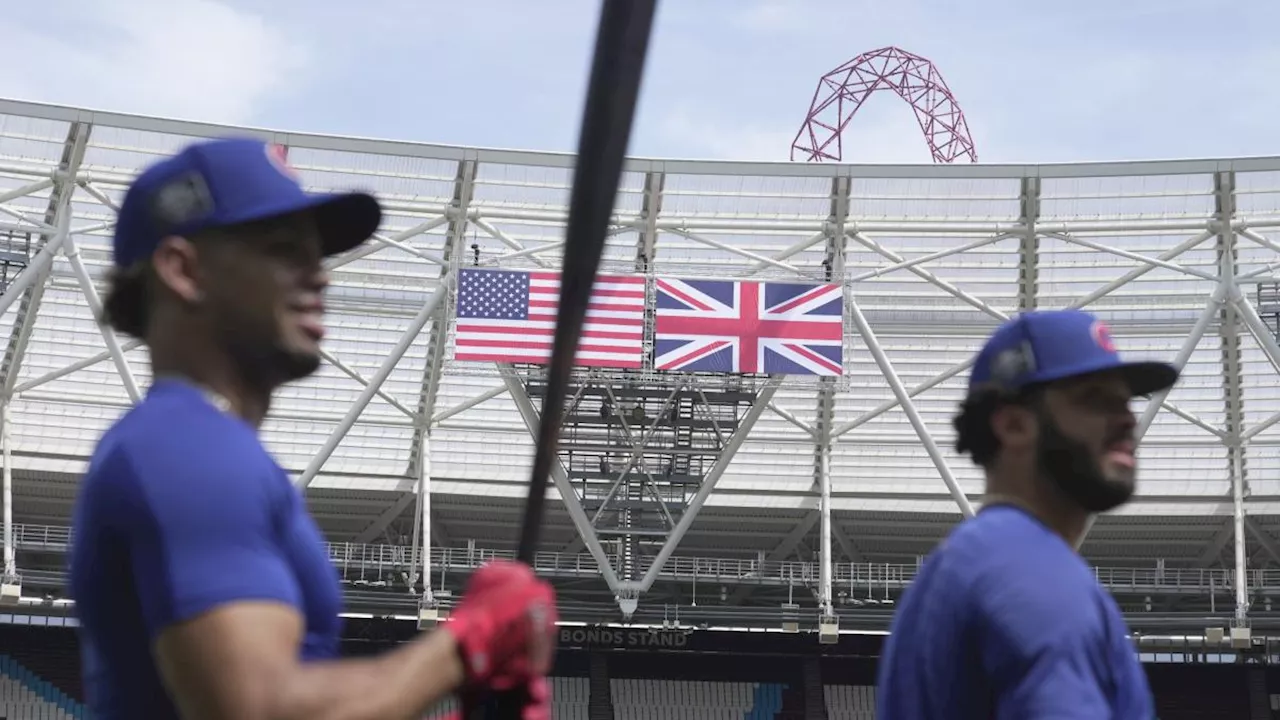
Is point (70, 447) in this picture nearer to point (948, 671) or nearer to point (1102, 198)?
point (1102, 198)

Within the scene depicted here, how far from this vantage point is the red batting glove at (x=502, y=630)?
88.7 inches

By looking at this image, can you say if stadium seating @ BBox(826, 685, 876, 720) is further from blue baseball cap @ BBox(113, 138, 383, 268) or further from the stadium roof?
blue baseball cap @ BBox(113, 138, 383, 268)

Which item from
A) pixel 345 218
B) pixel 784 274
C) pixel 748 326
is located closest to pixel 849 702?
pixel 784 274

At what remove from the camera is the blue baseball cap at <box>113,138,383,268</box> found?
243cm

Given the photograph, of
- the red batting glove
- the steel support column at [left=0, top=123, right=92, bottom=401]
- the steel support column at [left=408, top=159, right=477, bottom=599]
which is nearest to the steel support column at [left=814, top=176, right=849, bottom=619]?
the steel support column at [left=408, top=159, right=477, bottom=599]

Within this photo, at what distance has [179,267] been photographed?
243cm

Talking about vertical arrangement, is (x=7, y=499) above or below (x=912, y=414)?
below

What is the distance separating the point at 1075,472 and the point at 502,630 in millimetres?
1582

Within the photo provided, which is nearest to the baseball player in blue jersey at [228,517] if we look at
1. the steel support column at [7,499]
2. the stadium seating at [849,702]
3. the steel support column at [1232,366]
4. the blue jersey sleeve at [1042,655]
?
the blue jersey sleeve at [1042,655]

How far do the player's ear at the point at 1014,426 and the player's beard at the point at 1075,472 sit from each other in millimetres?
25

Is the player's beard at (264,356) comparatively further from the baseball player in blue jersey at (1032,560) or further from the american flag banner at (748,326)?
the american flag banner at (748,326)

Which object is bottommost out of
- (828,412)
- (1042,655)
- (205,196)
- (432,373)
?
(1042,655)

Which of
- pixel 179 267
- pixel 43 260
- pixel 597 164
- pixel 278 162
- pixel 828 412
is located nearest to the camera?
pixel 597 164

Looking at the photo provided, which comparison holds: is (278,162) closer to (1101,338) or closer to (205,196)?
(205,196)
